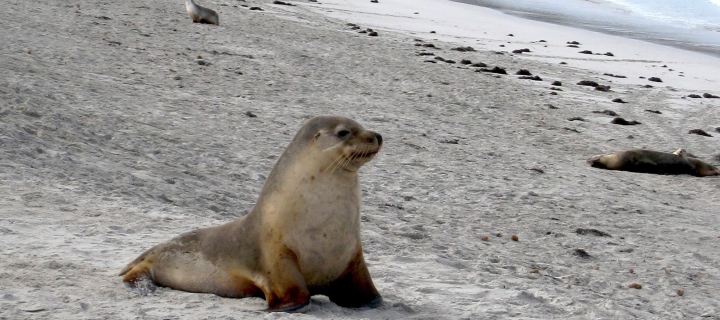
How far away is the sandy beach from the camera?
4.64m

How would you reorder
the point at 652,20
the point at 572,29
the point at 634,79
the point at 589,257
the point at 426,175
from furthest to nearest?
the point at 652,20 → the point at 572,29 → the point at 634,79 → the point at 426,175 → the point at 589,257

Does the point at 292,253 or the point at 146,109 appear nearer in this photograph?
the point at 292,253

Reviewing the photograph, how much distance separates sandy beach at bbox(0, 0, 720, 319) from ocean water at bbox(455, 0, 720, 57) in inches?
293

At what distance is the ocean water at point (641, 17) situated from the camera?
24.7m

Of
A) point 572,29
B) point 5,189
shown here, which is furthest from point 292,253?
point 572,29

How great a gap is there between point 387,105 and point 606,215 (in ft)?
14.8

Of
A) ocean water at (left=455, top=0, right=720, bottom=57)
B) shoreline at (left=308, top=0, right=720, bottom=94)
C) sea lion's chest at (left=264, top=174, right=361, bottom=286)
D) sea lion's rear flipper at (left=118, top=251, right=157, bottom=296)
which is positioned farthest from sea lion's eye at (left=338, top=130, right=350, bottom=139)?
ocean water at (left=455, top=0, right=720, bottom=57)

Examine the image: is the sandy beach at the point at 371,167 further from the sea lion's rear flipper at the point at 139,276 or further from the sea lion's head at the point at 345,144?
the sea lion's head at the point at 345,144

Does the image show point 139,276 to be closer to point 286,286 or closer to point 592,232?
point 286,286

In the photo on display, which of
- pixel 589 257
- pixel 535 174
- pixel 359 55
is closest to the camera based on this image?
pixel 589 257

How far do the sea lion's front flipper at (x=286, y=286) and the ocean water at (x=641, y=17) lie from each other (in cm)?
1989

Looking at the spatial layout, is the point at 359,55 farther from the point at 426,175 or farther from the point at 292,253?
the point at 292,253

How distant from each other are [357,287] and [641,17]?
28183mm

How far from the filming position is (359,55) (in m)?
15.8
